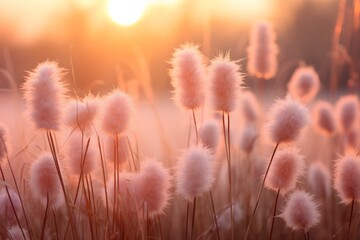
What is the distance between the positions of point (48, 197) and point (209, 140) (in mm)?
673

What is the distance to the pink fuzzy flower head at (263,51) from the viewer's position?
2.90 meters

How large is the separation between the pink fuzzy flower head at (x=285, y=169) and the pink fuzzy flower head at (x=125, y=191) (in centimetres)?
42

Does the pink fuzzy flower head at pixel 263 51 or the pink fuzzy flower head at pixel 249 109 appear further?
the pink fuzzy flower head at pixel 249 109

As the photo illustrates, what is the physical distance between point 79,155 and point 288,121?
0.63 metres

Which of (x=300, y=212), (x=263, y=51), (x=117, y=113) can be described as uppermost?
(x=263, y=51)

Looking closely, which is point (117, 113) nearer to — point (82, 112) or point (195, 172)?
point (82, 112)

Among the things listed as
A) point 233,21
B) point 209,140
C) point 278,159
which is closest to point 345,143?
point 209,140

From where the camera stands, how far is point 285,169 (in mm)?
1915

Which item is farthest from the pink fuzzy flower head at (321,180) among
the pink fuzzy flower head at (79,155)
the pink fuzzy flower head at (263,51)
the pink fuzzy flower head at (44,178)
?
the pink fuzzy flower head at (44,178)

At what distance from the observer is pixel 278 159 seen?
192cm

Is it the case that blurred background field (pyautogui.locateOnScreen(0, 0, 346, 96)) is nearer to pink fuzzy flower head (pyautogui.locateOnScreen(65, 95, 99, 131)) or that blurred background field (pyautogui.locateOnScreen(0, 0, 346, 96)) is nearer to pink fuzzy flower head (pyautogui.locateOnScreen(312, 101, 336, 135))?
pink fuzzy flower head (pyautogui.locateOnScreen(65, 95, 99, 131))

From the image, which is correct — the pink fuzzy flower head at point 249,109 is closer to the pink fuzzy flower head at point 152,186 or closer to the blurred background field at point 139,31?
the blurred background field at point 139,31

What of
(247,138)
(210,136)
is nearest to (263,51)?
(247,138)

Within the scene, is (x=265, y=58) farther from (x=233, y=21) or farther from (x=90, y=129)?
(x=233, y=21)
